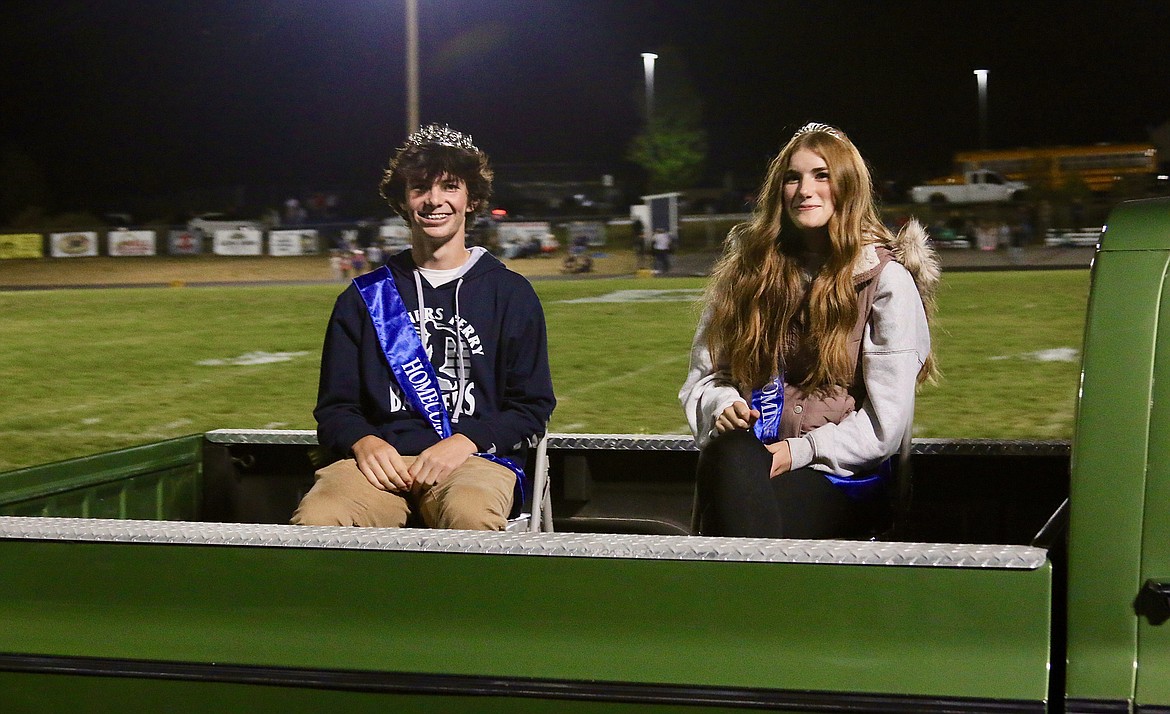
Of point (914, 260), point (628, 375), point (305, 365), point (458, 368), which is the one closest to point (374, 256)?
point (305, 365)

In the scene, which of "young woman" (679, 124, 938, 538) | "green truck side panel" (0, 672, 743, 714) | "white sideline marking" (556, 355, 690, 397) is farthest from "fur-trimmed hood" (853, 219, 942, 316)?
"white sideline marking" (556, 355, 690, 397)

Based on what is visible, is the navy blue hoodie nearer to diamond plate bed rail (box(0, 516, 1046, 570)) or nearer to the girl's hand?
the girl's hand

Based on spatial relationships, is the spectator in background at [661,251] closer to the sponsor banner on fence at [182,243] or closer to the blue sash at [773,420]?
the sponsor banner on fence at [182,243]

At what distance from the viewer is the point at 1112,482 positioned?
1913 millimetres

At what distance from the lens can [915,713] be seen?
1.93 metres

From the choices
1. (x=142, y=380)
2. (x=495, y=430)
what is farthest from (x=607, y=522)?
(x=142, y=380)

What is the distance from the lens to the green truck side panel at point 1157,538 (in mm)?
1884

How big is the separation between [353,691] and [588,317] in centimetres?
1875

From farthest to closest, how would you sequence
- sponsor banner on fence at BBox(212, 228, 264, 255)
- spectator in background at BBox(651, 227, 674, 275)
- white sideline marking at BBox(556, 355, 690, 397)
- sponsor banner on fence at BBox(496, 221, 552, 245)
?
sponsor banner on fence at BBox(212, 228, 264, 255) → sponsor banner on fence at BBox(496, 221, 552, 245) → spectator in background at BBox(651, 227, 674, 275) → white sideline marking at BBox(556, 355, 690, 397)

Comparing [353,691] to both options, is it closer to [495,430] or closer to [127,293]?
[495,430]

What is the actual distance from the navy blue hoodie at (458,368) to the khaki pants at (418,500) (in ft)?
0.28

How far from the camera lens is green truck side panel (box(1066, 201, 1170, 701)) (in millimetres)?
1899

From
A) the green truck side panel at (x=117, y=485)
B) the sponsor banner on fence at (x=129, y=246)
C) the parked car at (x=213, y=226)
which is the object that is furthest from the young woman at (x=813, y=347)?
the sponsor banner on fence at (x=129, y=246)

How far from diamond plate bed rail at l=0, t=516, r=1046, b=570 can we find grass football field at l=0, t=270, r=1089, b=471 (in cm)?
712
